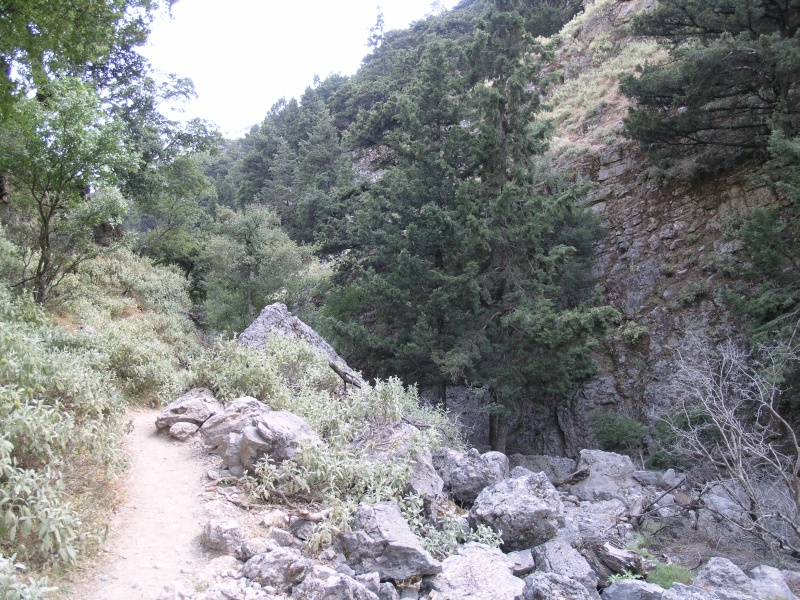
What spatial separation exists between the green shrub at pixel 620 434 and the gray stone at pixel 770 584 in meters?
6.45

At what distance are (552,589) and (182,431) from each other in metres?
4.77

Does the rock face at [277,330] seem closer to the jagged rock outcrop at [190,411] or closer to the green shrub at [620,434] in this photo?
the jagged rock outcrop at [190,411]

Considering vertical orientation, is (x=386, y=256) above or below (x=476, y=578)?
above

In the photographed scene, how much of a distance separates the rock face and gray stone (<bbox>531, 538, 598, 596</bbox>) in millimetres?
5854

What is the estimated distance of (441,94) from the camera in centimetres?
1493

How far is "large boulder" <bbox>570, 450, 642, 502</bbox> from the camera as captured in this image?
9.05 meters

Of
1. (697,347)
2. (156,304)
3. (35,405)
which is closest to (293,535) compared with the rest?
(35,405)

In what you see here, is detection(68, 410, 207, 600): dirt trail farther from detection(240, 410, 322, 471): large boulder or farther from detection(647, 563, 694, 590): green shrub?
detection(647, 563, 694, 590): green shrub

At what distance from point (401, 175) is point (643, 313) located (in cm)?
817

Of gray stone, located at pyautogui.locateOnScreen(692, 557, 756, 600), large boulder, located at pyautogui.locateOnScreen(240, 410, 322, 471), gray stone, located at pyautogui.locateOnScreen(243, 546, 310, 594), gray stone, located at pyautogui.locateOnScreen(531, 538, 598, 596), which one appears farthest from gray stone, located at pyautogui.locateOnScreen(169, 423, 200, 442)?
gray stone, located at pyautogui.locateOnScreen(692, 557, 756, 600)

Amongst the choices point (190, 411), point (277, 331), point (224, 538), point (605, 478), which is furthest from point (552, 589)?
point (277, 331)

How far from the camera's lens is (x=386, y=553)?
4480mm

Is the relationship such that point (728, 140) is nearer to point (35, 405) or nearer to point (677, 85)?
point (677, 85)

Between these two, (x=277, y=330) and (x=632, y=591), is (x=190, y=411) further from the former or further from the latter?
(x=632, y=591)
